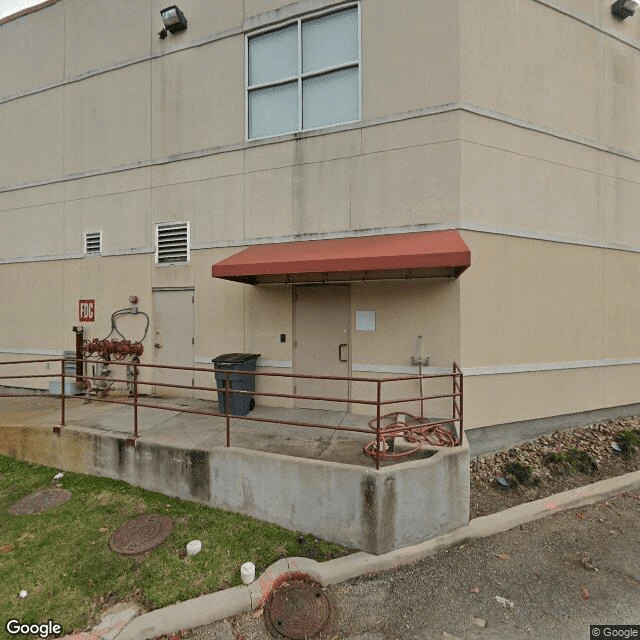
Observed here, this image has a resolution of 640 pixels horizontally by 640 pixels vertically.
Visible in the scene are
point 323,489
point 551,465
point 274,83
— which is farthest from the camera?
point 274,83

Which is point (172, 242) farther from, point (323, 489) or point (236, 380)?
point (323, 489)

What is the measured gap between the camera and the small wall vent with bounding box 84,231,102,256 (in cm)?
882

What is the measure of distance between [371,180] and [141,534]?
625cm

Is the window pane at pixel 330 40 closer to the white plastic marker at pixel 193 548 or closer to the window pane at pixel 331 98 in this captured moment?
the window pane at pixel 331 98

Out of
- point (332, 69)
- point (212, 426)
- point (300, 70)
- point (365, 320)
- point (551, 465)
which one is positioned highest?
point (300, 70)

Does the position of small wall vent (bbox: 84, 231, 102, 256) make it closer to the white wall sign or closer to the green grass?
the green grass

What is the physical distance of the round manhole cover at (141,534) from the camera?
3994 millimetres

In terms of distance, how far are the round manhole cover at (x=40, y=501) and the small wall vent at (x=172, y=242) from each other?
469cm

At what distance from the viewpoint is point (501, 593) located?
3570 mm

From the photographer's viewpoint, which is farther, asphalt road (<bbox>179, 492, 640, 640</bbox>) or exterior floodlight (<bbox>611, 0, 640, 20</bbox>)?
exterior floodlight (<bbox>611, 0, 640, 20</bbox>)

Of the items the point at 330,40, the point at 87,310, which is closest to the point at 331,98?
the point at 330,40

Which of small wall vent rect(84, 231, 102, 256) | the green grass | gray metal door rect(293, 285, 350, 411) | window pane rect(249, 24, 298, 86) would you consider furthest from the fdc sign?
window pane rect(249, 24, 298, 86)

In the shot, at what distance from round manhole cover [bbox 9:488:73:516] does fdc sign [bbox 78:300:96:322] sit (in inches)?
186
